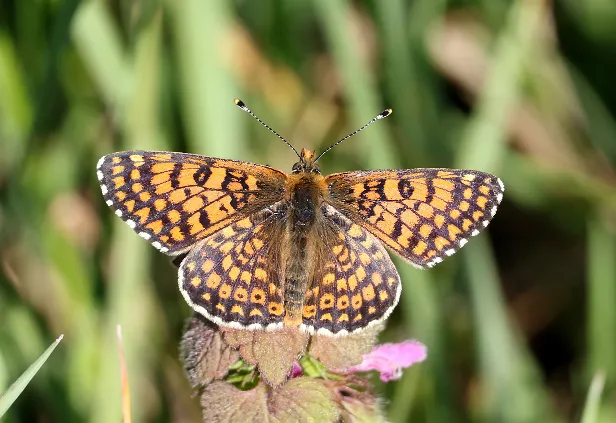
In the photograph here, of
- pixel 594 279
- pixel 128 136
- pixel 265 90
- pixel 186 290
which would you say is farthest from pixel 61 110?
pixel 594 279

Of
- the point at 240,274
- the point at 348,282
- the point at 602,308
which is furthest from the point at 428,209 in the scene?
the point at 602,308

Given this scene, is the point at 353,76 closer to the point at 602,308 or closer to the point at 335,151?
the point at 335,151

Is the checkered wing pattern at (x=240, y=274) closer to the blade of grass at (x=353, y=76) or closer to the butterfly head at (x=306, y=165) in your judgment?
the butterfly head at (x=306, y=165)

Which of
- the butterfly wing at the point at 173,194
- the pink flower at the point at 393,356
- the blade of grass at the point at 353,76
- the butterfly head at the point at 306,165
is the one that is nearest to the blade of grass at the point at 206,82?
the blade of grass at the point at 353,76

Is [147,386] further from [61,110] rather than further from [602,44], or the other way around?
[602,44]

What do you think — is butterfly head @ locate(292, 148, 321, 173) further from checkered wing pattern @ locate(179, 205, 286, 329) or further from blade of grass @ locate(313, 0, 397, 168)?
blade of grass @ locate(313, 0, 397, 168)

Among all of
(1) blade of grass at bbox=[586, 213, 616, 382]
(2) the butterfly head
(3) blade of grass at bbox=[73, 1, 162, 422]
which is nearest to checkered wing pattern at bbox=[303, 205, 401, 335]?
(2) the butterfly head
